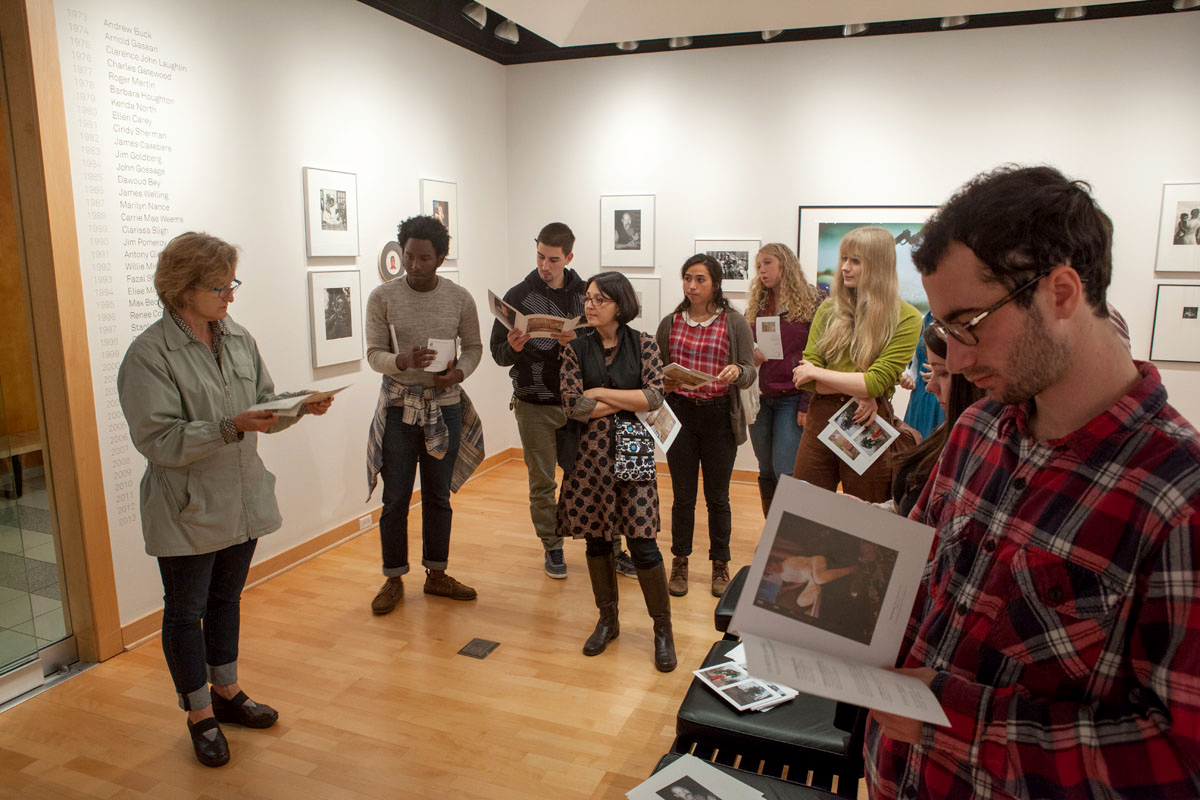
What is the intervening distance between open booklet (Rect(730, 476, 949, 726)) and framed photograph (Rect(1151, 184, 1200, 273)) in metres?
5.39

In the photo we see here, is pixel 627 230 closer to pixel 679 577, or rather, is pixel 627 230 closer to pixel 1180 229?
pixel 679 577

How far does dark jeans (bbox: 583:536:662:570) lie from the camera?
332 cm

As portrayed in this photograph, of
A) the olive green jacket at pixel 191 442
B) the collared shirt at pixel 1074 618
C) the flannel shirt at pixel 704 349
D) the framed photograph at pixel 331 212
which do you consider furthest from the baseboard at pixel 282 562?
the collared shirt at pixel 1074 618

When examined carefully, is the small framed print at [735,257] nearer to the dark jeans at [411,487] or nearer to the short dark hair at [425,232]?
the short dark hair at [425,232]

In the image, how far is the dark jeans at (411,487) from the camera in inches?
152

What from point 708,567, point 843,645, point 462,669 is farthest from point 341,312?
point 843,645

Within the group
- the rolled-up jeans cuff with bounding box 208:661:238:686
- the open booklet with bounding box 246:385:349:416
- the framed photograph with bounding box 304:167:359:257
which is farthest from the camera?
the framed photograph with bounding box 304:167:359:257

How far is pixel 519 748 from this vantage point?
286 cm

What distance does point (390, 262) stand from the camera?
5.25 meters

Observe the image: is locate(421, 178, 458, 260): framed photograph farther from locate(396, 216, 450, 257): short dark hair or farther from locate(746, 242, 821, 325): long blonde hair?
locate(746, 242, 821, 325): long blonde hair

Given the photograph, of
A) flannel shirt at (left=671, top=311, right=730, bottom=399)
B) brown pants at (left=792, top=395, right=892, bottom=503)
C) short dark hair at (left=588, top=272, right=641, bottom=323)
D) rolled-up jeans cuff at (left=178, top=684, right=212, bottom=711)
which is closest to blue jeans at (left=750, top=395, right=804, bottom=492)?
flannel shirt at (left=671, top=311, right=730, bottom=399)

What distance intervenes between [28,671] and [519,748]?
2110 mm

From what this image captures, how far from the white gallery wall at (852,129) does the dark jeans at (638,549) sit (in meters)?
3.14

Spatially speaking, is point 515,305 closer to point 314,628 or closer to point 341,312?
point 341,312
